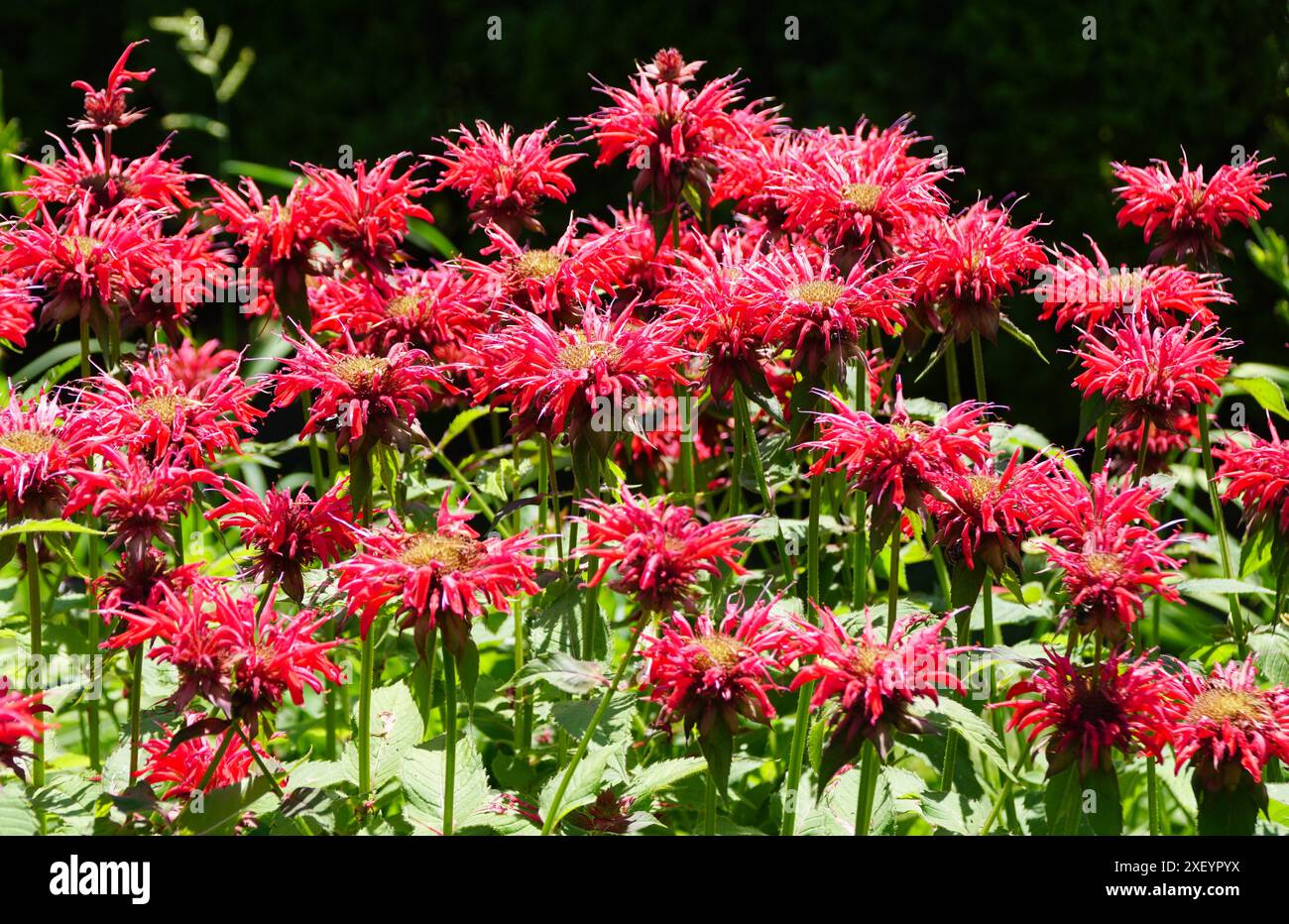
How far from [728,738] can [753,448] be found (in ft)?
1.83

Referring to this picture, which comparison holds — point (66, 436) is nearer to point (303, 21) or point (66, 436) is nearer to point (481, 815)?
point (481, 815)

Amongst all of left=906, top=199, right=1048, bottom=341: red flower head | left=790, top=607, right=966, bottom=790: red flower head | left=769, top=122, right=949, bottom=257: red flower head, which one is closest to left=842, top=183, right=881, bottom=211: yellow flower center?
left=769, top=122, right=949, bottom=257: red flower head

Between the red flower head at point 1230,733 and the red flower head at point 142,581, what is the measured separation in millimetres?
1468

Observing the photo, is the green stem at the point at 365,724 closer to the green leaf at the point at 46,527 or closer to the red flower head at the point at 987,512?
the green leaf at the point at 46,527

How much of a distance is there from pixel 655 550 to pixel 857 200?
92cm

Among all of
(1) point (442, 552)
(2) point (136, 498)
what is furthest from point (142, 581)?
(1) point (442, 552)

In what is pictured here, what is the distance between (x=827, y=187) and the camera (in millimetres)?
2557

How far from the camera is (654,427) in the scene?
286 centimetres

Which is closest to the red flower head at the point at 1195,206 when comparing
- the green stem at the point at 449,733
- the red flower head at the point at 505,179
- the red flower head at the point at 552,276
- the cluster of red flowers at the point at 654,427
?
the cluster of red flowers at the point at 654,427

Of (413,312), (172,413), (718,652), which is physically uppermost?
(413,312)

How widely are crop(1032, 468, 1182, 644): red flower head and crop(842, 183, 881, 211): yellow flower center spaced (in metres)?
0.62

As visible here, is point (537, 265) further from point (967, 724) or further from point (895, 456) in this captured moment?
point (967, 724)

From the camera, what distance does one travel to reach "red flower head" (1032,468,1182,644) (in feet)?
6.70
